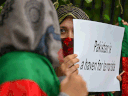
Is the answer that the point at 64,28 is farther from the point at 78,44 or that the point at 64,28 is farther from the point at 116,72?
the point at 116,72

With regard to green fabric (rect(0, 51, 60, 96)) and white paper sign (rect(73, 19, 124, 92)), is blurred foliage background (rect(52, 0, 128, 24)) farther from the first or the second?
green fabric (rect(0, 51, 60, 96))

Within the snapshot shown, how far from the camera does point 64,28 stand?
2.74 ft

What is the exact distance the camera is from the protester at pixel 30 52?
0.32 meters

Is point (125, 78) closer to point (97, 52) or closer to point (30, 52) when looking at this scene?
point (97, 52)

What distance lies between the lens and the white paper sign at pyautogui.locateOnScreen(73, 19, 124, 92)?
73cm

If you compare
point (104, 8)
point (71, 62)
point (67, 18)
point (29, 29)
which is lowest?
point (71, 62)

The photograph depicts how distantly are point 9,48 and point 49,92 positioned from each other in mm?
186

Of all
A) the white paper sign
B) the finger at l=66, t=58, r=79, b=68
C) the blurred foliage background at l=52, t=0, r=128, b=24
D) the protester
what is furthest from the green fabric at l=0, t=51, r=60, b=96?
the blurred foliage background at l=52, t=0, r=128, b=24

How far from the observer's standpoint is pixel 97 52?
799 mm

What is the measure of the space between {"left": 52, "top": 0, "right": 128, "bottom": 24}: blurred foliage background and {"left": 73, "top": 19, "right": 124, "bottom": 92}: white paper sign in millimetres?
466

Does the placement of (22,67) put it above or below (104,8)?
below

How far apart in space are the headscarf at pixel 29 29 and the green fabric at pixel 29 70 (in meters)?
0.02

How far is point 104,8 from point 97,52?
0.76 meters

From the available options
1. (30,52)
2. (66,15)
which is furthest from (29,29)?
(66,15)
